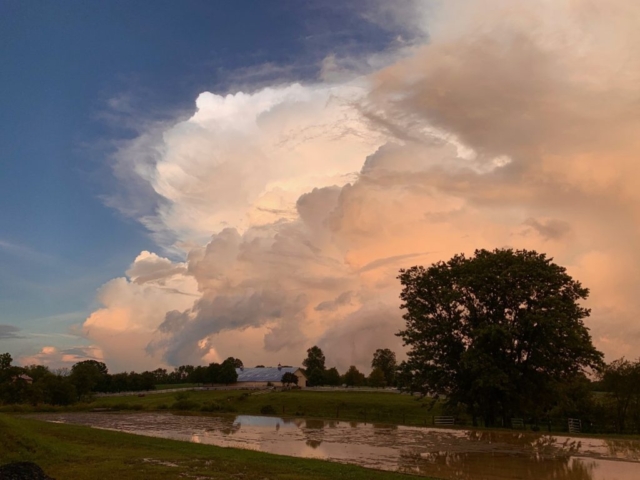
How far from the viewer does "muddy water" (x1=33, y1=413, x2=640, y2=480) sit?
63.4ft

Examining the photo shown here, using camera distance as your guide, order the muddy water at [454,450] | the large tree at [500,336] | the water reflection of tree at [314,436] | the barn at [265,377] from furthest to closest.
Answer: the barn at [265,377]
the large tree at [500,336]
the water reflection of tree at [314,436]
the muddy water at [454,450]

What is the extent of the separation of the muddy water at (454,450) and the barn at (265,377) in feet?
308

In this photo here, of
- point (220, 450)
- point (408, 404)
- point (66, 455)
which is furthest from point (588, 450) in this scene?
point (408, 404)

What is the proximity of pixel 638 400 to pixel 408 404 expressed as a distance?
97.7 ft

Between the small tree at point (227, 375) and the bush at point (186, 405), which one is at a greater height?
the small tree at point (227, 375)

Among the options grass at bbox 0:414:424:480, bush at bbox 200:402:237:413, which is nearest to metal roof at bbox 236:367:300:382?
bush at bbox 200:402:237:413

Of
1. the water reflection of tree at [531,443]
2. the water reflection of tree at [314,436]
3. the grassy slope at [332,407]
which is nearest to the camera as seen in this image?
the water reflection of tree at [531,443]

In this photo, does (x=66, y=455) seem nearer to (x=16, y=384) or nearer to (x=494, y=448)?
(x=494, y=448)

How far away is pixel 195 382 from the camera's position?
487 ft

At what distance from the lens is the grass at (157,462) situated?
16906 millimetres

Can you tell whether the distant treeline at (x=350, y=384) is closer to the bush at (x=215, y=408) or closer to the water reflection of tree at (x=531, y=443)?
the water reflection of tree at (x=531, y=443)

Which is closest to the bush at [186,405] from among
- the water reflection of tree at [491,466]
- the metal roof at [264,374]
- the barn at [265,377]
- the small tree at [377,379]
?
the water reflection of tree at [491,466]

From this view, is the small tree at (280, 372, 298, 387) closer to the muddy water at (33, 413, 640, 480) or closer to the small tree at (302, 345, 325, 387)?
the small tree at (302, 345, 325, 387)

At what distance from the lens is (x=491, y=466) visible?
2058cm
